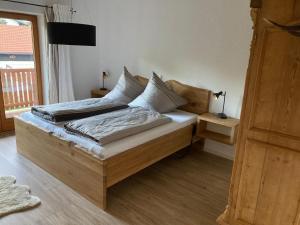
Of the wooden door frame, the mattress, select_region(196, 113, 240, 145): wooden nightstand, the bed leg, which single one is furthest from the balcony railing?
select_region(196, 113, 240, 145): wooden nightstand

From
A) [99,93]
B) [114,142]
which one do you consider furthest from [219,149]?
[99,93]

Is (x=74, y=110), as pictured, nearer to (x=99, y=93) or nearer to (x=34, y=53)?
(x=99, y=93)

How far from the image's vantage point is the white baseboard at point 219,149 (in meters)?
3.37

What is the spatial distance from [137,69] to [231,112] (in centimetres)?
183

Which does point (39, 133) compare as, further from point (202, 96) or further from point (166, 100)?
point (202, 96)

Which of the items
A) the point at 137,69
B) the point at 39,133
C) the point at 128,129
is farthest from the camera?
the point at 137,69

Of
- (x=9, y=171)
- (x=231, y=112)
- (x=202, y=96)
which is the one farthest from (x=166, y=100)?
(x=9, y=171)

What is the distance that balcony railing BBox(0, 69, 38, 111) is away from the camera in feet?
13.3

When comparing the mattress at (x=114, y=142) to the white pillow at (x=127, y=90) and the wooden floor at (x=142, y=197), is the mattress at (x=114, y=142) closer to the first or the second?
the wooden floor at (x=142, y=197)

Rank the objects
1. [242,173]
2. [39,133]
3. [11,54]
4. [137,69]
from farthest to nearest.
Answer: [137,69] < [11,54] < [39,133] < [242,173]

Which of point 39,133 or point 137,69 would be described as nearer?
point 39,133

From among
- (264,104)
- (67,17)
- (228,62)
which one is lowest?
(264,104)

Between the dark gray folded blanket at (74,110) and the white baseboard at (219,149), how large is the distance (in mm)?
1382

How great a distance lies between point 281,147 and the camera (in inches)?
60.8
